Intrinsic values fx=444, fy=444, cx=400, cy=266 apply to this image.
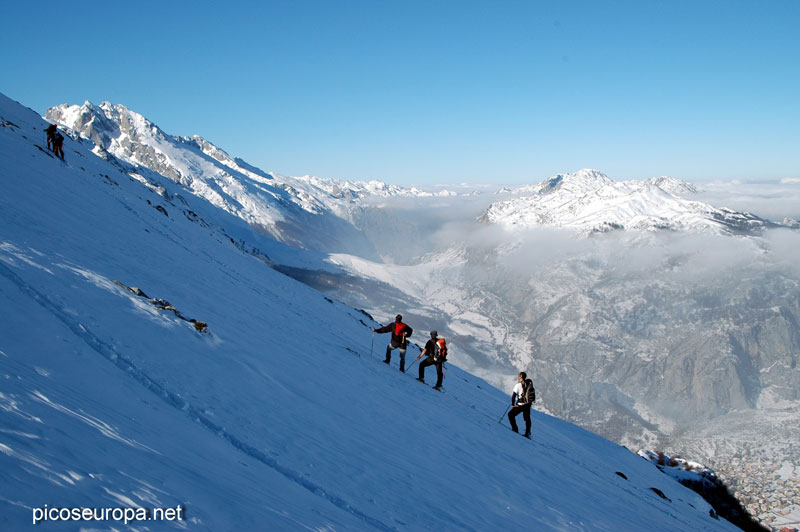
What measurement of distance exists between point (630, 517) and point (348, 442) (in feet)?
35.1

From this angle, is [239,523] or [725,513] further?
[725,513]

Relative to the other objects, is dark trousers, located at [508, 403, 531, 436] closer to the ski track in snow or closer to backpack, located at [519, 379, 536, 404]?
backpack, located at [519, 379, 536, 404]

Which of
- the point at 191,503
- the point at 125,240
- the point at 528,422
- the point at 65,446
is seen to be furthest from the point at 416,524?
the point at 125,240

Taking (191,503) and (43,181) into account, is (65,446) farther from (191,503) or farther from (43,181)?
Answer: (43,181)

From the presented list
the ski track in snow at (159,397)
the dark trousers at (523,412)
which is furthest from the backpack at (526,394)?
the ski track in snow at (159,397)

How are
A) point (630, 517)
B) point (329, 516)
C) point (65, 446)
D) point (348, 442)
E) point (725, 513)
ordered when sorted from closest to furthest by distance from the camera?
point (65, 446) < point (329, 516) < point (348, 442) < point (630, 517) < point (725, 513)

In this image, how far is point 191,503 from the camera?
632 cm

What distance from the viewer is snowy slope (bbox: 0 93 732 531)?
6355 millimetres

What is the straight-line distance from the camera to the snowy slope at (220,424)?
636 centimetres

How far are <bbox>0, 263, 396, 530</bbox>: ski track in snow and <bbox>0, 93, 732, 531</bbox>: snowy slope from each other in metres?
0.04

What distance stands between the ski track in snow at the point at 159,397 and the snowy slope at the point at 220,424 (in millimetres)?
44

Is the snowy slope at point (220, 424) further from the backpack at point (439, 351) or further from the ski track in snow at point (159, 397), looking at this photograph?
the backpack at point (439, 351)

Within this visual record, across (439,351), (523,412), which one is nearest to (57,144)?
(439,351)

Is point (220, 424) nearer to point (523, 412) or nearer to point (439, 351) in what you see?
point (439, 351)
